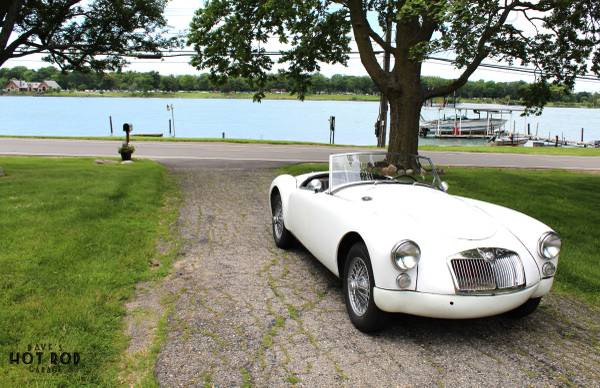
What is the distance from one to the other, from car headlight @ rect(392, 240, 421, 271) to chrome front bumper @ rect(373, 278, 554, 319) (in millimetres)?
214

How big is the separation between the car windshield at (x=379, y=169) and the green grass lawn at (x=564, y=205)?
1.97 meters

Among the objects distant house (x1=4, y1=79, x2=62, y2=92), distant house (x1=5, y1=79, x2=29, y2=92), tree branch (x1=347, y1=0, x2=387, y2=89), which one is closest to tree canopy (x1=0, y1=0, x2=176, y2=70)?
tree branch (x1=347, y1=0, x2=387, y2=89)

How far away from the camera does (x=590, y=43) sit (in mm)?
11531

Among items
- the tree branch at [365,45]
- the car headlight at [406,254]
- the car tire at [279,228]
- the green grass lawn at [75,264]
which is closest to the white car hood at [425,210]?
the car headlight at [406,254]

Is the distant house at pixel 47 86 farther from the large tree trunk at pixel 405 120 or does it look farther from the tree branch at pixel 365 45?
the large tree trunk at pixel 405 120

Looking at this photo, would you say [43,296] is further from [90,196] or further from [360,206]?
[90,196]

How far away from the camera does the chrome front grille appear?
359 cm

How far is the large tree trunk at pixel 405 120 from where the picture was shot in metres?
12.2

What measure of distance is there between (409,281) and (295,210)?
2.36 metres

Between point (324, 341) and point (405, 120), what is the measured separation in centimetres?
934

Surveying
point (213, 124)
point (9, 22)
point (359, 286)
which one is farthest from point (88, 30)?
point (213, 124)

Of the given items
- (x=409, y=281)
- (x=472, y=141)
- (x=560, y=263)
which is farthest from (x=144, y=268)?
(x=472, y=141)

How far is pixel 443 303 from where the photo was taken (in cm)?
354

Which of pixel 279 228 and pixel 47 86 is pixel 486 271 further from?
pixel 47 86
